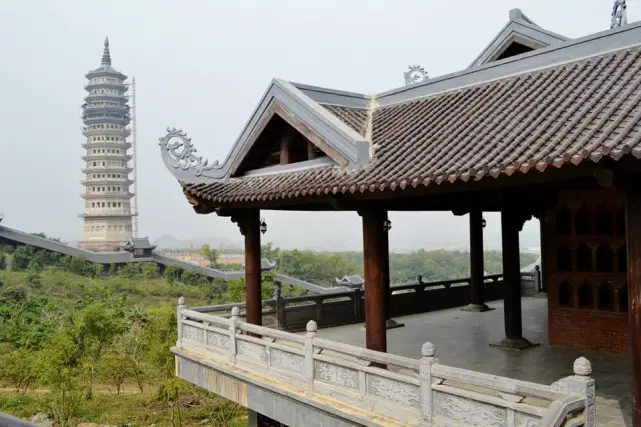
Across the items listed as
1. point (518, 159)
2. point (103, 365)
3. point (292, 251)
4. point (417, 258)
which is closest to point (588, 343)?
point (518, 159)

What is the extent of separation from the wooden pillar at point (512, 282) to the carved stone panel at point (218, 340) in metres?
4.75

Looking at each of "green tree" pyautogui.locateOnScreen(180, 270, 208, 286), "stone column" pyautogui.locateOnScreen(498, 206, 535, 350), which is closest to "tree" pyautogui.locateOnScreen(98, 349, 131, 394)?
"stone column" pyautogui.locateOnScreen(498, 206, 535, 350)

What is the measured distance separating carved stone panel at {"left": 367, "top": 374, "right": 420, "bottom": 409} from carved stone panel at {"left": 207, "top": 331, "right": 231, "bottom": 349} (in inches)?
136

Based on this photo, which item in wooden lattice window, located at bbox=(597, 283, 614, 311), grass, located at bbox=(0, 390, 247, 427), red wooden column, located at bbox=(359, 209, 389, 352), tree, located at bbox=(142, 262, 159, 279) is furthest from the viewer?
tree, located at bbox=(142, 262, 159, 279)

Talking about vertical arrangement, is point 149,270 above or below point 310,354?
below

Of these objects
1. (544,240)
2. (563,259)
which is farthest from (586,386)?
(544,240)

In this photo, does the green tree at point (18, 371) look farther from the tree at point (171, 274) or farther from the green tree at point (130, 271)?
the green tree at point (130, 271)

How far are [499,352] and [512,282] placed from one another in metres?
1.23

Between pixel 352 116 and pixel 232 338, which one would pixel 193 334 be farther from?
pixel 352 116

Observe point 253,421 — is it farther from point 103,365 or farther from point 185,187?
point 103,365

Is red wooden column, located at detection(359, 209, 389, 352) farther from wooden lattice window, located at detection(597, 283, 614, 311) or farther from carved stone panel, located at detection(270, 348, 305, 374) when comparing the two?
wooden lattice window, located at detection(597, 283, 614, 311)

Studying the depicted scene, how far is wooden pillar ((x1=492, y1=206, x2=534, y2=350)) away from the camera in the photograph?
10016 mm

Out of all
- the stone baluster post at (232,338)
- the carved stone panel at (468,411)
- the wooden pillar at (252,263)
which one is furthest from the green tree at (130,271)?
the carved stone panel at (468,411)

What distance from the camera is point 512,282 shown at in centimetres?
1014
